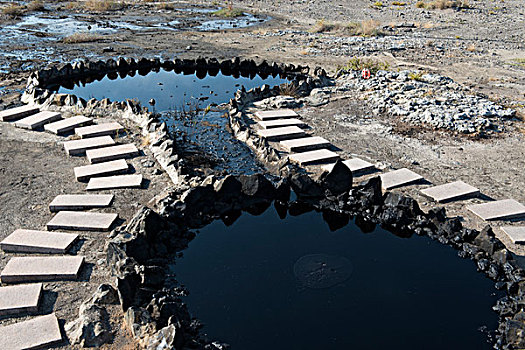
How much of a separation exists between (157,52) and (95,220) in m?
15.1

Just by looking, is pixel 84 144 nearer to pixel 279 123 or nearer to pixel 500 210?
pixel 279 123

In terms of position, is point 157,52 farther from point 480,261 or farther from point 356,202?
point 480,261

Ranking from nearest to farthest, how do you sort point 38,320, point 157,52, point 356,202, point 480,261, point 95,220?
point 38,320 → point 480,261 → point 95,220 → point 356,202 → point 157,52

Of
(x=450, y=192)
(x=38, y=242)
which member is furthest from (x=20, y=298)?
(x=450, y=192)

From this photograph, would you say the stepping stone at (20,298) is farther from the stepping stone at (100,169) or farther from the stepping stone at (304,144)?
the stepping stone at (304,144)

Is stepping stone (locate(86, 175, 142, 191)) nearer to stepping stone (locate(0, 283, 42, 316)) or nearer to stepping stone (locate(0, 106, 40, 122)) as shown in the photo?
stepping stone (locate(0, 283, 42, 316))

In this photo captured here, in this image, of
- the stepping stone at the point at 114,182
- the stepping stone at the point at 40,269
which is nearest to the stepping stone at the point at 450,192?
the stepping stone at the point at 114,182

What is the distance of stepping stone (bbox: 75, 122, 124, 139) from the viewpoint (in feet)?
39.7

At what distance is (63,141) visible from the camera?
39.5 feet

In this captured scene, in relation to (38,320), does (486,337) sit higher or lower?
lower

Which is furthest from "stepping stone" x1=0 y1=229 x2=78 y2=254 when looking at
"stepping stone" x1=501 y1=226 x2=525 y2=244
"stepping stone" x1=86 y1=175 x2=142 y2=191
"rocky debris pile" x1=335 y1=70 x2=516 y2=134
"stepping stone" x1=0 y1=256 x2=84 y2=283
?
"rocky debris pile" x1=335 y1=70 x2=516 y2=134

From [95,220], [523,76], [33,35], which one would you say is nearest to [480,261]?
[95,220]

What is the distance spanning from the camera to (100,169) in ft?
33.7

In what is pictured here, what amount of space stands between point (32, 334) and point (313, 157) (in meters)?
7.01
